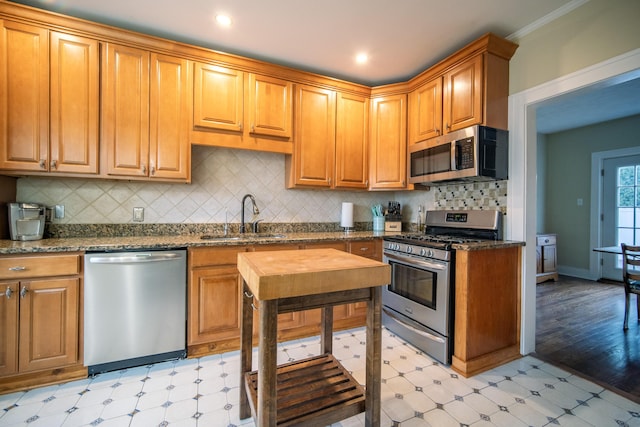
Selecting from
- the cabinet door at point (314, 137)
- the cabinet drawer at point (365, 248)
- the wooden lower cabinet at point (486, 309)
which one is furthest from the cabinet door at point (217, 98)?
the wooden lower cabinet at point (486, 309)

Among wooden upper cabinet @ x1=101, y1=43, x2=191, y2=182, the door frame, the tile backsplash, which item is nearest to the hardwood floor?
the door frame

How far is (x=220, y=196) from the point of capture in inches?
113

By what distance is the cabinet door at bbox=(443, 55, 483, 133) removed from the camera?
7.74 ft

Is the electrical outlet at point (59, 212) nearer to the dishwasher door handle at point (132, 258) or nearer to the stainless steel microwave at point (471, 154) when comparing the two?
the dishwasher door handle at point (132, 258)

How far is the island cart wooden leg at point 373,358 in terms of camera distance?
1.28 meters

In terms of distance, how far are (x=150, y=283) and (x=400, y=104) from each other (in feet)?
9.70

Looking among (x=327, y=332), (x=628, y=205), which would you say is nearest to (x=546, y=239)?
(x=628, y=205)

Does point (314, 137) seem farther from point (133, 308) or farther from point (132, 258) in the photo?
point (133, 308)

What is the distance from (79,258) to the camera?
1922 mm

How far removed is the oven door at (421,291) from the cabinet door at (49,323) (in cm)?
250

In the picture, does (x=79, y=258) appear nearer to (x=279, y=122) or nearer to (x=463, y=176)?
(x=279, y=122)

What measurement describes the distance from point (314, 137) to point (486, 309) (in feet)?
7.20

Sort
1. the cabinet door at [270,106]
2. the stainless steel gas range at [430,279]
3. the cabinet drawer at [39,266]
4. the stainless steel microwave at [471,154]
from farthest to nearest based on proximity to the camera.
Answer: the cabinet door at [270,106] < the stainless steel microwave at [471,154] < the stainless steel gas range at [430,279] < the cabinet drawer at [39,266]

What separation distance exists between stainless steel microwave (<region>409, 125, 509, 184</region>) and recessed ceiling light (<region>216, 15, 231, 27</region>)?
2054 mm
